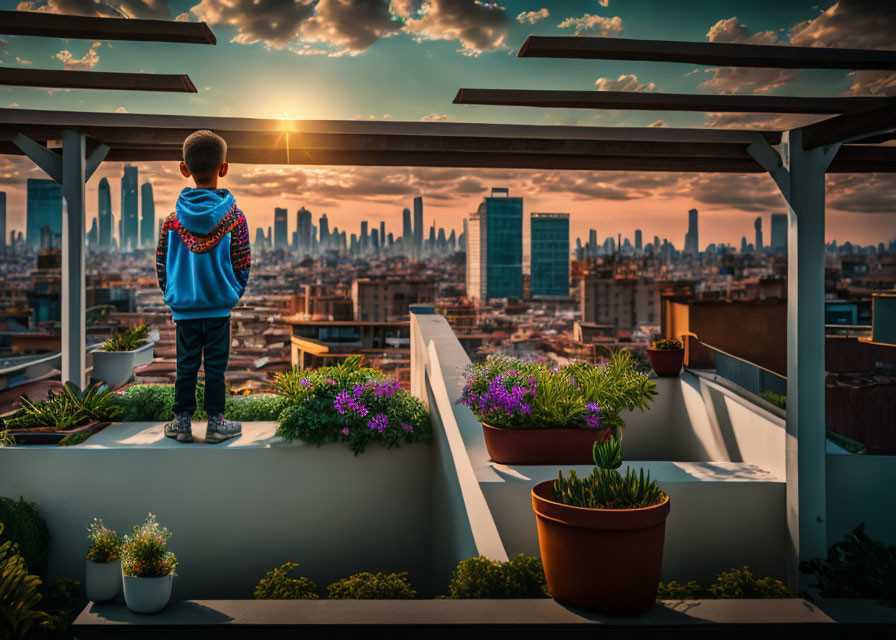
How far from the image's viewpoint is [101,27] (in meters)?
2.95

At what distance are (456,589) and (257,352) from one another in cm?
478

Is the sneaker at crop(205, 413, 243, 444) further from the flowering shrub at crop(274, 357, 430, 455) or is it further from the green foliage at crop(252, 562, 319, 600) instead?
the green foliage at crop(252, 562, 319, 600)

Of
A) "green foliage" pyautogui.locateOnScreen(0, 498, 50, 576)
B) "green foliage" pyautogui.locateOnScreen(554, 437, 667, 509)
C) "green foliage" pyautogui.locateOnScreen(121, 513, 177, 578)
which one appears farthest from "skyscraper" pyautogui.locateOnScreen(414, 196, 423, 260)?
"green foliage" pyautogui.locateOnScreen(554, 437, 667, 509)

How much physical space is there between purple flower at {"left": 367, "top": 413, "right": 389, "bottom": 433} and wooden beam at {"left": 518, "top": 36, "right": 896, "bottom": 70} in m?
2.24

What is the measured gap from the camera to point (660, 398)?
5.68 metres

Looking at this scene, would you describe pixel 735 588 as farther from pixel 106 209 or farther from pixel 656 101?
pixel 106 209

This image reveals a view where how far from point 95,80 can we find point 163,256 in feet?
3.56

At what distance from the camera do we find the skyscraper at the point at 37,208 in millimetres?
9117

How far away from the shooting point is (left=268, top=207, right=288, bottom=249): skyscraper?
10.6 meters

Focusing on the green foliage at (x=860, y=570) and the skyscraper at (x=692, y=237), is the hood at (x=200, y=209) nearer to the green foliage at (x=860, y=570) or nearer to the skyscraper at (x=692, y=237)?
the green foliage at (x=860, y=570)

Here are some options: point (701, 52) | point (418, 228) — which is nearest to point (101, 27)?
point (701, 52)

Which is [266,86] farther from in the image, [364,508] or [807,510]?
[807,510]

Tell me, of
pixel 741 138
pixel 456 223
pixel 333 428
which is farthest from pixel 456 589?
pixel 456 223

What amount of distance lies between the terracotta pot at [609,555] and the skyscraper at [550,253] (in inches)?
444
